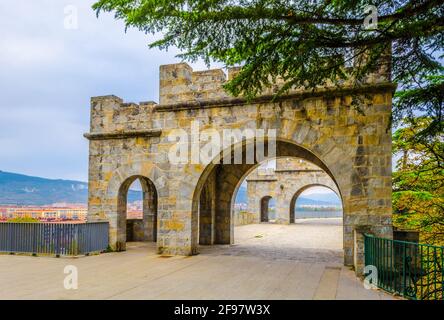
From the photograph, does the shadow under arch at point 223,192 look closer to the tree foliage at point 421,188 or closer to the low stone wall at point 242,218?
the tree foliage at point 421,188

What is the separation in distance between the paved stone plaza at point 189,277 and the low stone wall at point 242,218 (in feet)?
39.1

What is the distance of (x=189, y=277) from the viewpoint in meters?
6.89

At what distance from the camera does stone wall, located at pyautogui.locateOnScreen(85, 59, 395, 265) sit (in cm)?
795

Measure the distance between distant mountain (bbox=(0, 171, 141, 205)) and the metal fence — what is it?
54.8m

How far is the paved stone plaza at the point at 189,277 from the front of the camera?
5.69 meters

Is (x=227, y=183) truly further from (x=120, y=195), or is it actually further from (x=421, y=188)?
(x=421, y=188)

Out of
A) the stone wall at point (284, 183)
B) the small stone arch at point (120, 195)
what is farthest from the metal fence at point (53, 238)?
the stone wall at point (284, 183)

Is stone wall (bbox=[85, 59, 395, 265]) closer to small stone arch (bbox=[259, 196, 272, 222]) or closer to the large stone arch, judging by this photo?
the large stone arch

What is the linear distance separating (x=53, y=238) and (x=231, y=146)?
517 cm

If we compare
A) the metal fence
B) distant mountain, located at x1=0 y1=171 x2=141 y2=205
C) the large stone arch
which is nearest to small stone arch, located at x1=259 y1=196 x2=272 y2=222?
the large stone arch

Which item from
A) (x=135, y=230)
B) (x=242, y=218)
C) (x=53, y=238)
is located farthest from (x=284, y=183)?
(x=53, y=238)
